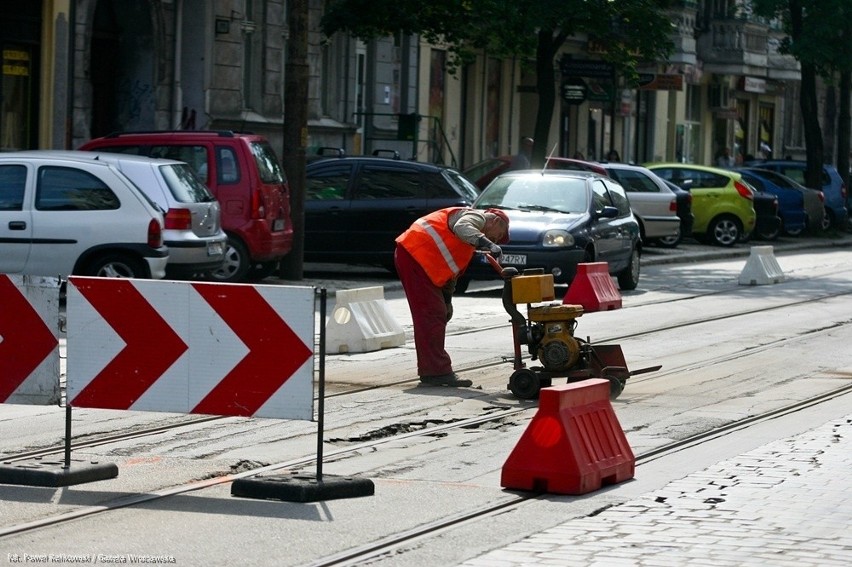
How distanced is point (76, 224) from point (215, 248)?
5.83 ft

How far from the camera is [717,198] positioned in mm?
34312

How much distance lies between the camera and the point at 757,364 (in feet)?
49.2

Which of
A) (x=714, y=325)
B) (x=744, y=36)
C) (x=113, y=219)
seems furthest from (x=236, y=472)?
(x=744, y=36)

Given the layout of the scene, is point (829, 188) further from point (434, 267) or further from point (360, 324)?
point (434, 267)

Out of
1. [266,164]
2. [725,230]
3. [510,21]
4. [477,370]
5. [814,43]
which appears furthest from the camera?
[814,43]

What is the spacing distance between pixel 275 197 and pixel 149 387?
40.5ft

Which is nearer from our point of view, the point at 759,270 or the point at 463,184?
the point at 463,184

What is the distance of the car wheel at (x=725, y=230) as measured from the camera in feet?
113

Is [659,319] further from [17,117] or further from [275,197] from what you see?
[17,117]

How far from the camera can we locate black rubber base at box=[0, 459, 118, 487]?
341 inches

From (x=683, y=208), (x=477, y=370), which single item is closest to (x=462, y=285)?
(x=477, y=370)

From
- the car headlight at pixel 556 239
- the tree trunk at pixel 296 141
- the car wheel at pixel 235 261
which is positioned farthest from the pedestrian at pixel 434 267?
the tree trunk at pixel 296 141

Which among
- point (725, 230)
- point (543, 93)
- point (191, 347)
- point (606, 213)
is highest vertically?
point (543, 93)

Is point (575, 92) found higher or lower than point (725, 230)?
higher
